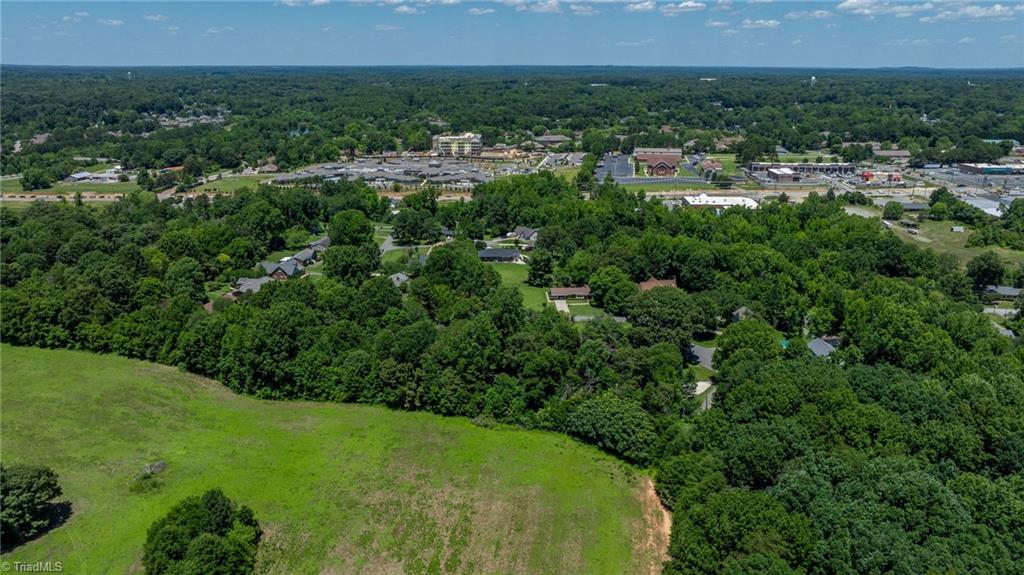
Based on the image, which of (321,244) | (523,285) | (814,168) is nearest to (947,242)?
(814,168)

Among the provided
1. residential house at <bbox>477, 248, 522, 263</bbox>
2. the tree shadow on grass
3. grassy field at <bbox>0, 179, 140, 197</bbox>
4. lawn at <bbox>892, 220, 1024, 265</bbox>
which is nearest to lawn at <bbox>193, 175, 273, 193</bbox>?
grassy field at <bbox>0, 179, 140, 197</bbox>

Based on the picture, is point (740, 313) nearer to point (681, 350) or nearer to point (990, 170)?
point (681, 350)

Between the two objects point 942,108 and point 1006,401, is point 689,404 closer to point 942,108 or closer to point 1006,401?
point 1006,401

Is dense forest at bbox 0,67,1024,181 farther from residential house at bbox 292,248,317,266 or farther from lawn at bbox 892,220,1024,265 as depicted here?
residential house at bbox 292,248,317,266

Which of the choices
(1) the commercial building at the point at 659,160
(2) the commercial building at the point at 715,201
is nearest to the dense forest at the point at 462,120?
(1) the commercial building at the point at 659,160

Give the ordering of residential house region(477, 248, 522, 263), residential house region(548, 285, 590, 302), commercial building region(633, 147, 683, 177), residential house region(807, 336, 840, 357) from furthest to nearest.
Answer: commercial building region(633, 147, 683, 177) → residential house region(477, 248, 522, 263) → residential house region(548, 285, 590, 302) → residential house region(807, 336, 840, 357)
